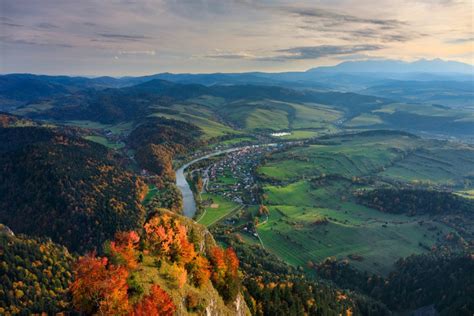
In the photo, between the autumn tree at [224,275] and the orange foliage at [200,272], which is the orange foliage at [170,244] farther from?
the autumn tree at [224,275]

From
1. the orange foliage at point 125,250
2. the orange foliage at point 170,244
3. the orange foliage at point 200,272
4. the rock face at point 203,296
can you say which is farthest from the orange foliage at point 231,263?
the orange foliage at point 125,250

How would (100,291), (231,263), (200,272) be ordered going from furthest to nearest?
(231,263)
(200,272)
(100,291)

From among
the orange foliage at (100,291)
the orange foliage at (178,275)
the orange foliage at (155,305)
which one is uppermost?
the orange foliage at (100,291)

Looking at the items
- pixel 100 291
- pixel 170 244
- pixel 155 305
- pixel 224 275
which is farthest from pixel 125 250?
pixel 224 275

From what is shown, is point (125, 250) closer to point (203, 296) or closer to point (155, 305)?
point (155, 305)

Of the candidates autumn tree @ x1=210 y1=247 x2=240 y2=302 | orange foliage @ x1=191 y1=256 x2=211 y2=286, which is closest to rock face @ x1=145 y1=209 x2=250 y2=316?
orange foliage @ x1=191 y1=256 x2=211 y2=286

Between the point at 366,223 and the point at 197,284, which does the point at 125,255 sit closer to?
the point at 197,284

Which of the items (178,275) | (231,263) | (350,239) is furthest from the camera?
(350,239)

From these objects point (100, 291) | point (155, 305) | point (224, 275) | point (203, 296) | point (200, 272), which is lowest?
point (224, 275)

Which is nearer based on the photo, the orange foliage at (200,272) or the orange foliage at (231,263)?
the orange foliage at (200,272)

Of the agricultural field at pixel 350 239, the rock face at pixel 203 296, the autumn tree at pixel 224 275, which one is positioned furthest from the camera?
the agricultural field at pixel 350 239
